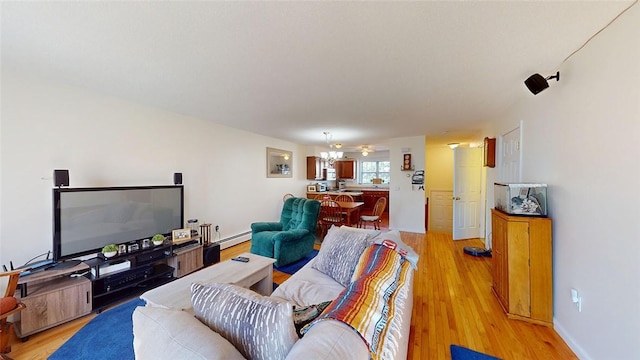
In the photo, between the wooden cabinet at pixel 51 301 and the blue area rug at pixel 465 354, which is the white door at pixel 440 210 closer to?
the blue area rug at pixel 465 354

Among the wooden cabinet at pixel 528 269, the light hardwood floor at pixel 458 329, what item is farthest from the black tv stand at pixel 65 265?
the wooden cabinet at pixel 528 269

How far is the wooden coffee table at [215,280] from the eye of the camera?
1.63m

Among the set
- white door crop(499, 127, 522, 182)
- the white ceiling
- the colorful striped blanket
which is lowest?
the colorful striped blanket

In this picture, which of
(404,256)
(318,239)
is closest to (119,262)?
(404,256)

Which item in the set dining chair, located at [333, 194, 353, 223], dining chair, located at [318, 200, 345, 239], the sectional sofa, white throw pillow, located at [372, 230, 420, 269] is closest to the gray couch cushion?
the sectional sofa

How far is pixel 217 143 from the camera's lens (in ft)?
13.6

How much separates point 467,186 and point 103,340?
18.7 ft

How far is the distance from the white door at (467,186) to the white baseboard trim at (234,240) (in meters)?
4.29

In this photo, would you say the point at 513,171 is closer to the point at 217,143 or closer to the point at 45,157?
the point at 217,143

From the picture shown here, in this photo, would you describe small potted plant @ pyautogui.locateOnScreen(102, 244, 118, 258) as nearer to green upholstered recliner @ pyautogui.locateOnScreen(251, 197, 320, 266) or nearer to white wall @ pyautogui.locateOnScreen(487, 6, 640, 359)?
green upholstered recliner @ pyautogui.locateOnScreen(251, 197, 320, 266)

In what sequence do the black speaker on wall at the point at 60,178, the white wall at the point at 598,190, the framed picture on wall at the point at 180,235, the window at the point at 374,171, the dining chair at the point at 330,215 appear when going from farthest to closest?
the window at the point at 374,171 < the dining chair at the point at 330,215 < the framed picture on wall at the point at 180,235 < the black speaker on wall at the point at 60,178 < the white wall at the point at 598,190

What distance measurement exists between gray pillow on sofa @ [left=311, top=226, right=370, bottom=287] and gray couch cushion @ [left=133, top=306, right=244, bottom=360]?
48.8 inches

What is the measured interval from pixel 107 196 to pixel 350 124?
3.41 m

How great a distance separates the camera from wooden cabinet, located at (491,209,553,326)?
2047 mm
